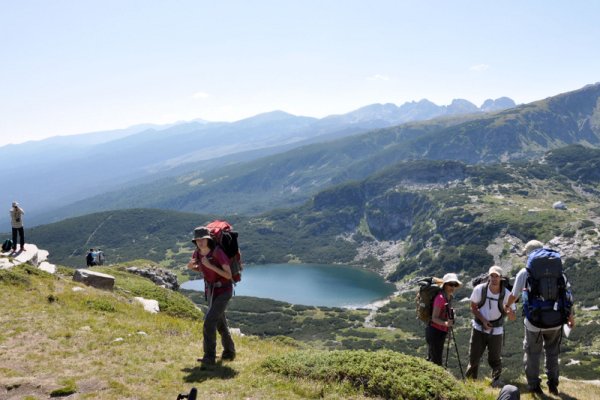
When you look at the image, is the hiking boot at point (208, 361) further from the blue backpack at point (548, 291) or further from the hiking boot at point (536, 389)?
the hiking boot at point (536, 389)

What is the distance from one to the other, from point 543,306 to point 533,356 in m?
1.76

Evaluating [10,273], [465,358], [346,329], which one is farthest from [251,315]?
[10,273]

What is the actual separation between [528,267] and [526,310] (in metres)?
1.32

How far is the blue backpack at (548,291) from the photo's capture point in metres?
11.5

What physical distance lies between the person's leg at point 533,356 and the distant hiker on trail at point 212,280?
29.1 ft

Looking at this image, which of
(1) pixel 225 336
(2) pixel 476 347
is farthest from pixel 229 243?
(2) pixel 476 347

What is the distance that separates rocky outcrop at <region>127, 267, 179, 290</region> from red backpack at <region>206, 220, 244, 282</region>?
34419mm

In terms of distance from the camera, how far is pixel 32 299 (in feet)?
61.7

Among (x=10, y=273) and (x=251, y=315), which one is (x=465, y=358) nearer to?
(x=251, y=315)

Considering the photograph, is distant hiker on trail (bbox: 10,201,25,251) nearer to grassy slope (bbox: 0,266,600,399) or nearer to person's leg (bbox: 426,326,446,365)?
grassy slope (bbox: 0,266,600,399)

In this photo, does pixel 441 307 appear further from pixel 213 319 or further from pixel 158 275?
pixel 158 275

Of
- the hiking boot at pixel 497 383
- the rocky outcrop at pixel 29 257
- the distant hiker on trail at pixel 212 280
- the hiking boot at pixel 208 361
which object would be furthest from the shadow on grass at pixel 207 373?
the rocky outcrop at pixel 29 257

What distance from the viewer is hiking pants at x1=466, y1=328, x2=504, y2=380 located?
1346 cm

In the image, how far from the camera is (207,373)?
11672mm
